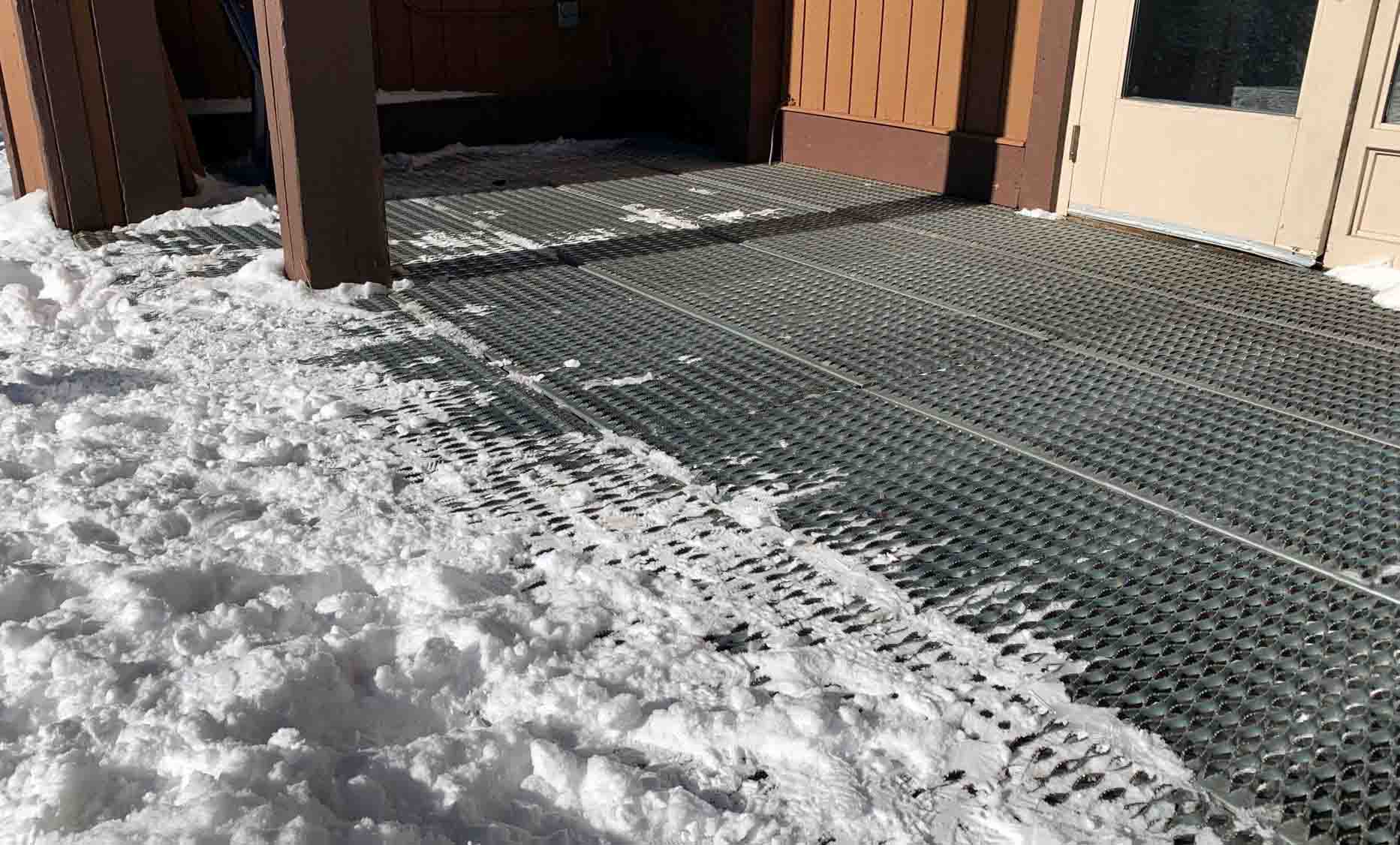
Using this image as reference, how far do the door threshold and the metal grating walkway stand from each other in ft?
0.22

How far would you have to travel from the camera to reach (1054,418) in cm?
304

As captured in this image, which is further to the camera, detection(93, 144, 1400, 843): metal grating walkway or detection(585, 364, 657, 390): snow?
detection(585, 364, 657, 390): snow

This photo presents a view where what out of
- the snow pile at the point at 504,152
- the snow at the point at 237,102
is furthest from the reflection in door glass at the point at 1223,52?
the snow at the point at 237,102

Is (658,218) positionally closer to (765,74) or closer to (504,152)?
(765,74)

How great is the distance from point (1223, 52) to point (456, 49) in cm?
446

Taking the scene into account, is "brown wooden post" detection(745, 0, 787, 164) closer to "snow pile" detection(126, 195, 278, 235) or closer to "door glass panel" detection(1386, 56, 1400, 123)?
"snow pile" detection(126, 195, 278, 235)

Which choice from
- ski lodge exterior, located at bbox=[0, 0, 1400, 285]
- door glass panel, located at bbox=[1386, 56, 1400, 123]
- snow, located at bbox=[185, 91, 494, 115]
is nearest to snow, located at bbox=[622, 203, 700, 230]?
ski lodge exterior, located at bbox=[0, 0, 1400, 285]

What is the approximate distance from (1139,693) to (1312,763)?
269mm

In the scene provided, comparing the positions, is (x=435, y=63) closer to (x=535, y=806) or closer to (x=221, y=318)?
(x=221, y=318)

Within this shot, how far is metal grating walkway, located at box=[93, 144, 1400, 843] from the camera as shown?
77.4 inches

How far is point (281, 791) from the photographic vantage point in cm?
161

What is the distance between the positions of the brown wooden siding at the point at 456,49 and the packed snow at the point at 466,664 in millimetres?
3939

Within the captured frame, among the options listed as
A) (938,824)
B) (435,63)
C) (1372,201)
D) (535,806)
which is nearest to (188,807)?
(535,806)

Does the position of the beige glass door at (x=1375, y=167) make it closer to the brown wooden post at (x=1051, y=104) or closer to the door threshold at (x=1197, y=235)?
the door threshold at (x=1197, y=235)
